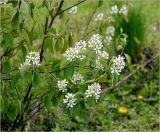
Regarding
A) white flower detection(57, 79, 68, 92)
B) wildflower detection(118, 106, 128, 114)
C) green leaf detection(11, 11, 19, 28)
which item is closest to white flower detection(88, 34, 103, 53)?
white flower detection(57, 79, 68, 92)

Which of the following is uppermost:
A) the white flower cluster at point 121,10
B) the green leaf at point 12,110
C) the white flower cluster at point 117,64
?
the white flower cluster at point 121,10

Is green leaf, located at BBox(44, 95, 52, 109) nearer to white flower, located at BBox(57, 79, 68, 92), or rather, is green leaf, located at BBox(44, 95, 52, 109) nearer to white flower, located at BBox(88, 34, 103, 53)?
white flower, located at BBox(57, 79, 68, 92)

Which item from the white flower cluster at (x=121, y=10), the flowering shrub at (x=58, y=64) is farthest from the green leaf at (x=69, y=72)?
the white flower cluster at (x=121, y=10)

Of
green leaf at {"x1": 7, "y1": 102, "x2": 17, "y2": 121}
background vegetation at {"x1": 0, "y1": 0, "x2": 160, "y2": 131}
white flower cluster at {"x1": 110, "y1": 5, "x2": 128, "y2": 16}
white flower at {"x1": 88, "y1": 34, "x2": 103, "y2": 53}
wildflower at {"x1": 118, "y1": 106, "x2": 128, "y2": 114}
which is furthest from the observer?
wildflower at {"x1": 118, "y1": 106, "x2": 128, "y2": 114}

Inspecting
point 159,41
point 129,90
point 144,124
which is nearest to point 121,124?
point 144,124

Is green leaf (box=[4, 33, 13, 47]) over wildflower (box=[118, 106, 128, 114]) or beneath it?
over

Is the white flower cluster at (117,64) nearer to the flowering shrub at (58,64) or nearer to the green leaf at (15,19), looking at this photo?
the flowering shrub at (58,64)

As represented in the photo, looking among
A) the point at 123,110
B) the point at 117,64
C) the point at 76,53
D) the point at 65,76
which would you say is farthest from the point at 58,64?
the point at 123,110

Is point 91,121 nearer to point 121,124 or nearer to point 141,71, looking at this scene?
point 121,124

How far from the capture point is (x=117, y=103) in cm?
408

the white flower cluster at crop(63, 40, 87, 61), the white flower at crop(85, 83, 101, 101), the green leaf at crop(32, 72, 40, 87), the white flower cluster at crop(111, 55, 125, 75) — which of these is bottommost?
Answer: the white flower at crop(85, 83, 101, 101)

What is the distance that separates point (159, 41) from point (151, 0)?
1.72 m

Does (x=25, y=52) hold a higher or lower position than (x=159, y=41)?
lower

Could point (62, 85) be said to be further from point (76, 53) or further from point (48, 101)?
point (76, 53)
